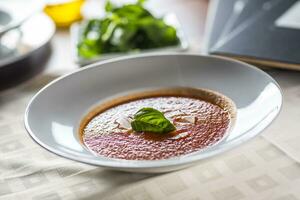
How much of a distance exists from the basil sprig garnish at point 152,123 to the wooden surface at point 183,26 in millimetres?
536

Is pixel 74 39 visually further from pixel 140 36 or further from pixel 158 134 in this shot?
pixel 158 134

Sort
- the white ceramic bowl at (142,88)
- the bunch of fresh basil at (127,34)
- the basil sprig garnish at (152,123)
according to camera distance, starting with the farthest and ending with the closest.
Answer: the bunch of fresh basil at (127,34)
the basil sprig garnish at (152,123)
the white ceramic bowl at (142,88)

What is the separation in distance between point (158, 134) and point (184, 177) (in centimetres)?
9

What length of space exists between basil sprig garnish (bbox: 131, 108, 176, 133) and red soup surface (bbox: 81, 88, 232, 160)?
0.4 inches

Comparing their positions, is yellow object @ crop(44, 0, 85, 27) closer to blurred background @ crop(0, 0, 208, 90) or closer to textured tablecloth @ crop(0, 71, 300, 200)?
blurred background @ crop(0, 0, 208, 90)

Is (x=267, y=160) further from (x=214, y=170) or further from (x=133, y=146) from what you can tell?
(x=133, y=146)

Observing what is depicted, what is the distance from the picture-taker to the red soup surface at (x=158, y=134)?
993mm

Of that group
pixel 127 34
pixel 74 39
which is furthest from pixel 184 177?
pixel 74 39

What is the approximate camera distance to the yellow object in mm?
1819

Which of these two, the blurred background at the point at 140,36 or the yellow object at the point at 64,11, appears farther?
the yellow object at the point at 64,11

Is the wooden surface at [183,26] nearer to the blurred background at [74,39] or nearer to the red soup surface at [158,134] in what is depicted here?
the blurred background at [74,39]

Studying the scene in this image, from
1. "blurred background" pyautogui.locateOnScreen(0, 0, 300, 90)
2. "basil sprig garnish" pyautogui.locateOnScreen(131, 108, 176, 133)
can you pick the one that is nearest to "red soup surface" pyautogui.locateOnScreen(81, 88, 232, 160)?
"basil sprig garnish" pyautogui.locateOnScreen(131, 108, 176, 133)

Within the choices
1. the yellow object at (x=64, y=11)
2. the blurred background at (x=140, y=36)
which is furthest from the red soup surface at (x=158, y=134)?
the yellow object at (x=64, y=11)

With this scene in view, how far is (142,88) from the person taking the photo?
1.27 m
